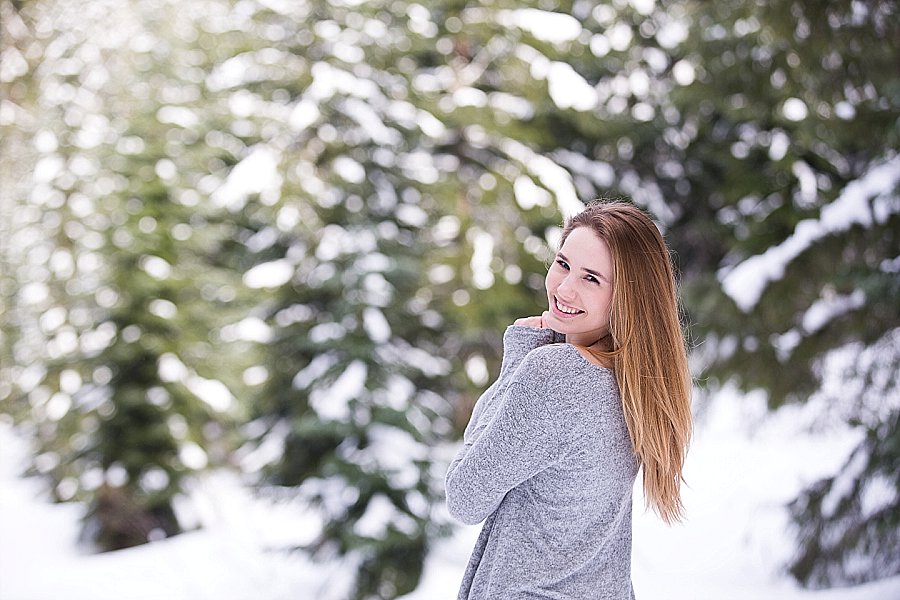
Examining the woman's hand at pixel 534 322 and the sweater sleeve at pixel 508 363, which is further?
the woman's hand at pixel 534 322

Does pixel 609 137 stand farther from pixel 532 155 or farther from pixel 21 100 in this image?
pixel 21 100

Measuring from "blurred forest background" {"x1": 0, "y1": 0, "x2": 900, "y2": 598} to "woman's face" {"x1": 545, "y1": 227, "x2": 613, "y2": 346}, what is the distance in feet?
9.54

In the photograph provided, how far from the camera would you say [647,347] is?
1403 mm

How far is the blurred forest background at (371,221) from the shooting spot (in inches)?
178

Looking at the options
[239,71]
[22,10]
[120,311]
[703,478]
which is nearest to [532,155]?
[239,71]

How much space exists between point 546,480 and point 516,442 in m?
0.11

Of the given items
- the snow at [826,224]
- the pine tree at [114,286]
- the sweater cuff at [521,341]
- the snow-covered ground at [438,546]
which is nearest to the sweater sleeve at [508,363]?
the sweater cuff at [521,341]

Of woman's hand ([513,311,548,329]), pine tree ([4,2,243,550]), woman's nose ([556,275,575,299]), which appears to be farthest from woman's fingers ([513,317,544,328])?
pine tree ([4,2,243,550])

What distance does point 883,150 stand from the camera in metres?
4.08

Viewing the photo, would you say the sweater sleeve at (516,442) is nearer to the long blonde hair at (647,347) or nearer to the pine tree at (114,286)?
the long blonde hair at (647,347)

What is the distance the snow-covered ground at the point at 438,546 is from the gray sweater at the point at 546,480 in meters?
2.70

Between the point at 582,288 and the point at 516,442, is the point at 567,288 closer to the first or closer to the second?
the point at 582,288

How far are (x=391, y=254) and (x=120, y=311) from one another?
2216 millimetres

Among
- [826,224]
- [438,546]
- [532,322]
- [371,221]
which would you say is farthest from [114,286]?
[532,322]
